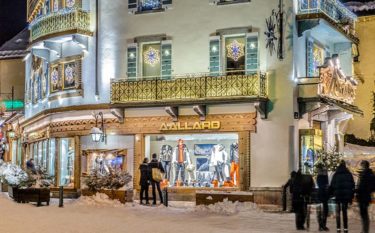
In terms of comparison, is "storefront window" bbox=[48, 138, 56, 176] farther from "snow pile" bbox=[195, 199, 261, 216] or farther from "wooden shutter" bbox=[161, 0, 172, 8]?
"snow pile" bbox=[195, 199, 261, 216]

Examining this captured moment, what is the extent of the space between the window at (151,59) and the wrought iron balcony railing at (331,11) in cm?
557

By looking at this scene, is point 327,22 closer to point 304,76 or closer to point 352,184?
point 304,76

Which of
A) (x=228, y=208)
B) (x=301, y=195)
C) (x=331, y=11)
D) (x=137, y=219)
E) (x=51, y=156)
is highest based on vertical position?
(x=331, y=11)

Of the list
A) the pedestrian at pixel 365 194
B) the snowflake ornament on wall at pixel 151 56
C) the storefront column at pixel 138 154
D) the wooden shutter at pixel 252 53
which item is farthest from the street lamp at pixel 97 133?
the pedestrian at pixel 365 194

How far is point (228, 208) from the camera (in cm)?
2325

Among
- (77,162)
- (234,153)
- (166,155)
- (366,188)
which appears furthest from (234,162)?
(366,188)

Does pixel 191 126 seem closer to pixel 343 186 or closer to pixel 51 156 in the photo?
pixel 51 156

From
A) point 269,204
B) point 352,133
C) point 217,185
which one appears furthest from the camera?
point 352,133

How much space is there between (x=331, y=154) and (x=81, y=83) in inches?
441

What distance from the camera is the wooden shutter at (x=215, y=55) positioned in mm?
27584

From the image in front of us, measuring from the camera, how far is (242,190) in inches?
1054

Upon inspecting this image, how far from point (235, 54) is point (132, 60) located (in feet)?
15.3

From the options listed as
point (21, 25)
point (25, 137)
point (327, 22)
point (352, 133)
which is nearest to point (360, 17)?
point (352, 133)

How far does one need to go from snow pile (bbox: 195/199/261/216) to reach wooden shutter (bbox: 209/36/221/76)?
19.6 ft
